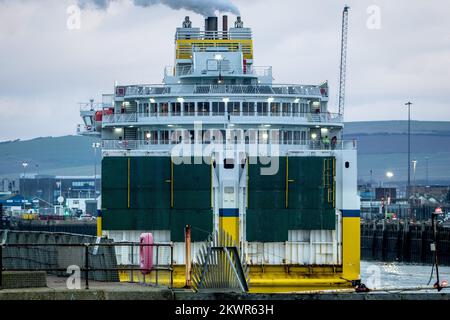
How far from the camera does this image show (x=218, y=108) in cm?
5519

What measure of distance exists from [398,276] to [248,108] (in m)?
17.0

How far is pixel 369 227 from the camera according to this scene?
111750mm

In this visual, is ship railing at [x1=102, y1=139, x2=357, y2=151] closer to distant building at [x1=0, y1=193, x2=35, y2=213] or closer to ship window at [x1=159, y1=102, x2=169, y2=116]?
ship window at [x1=159, y1=102, x2=169, y2=116]

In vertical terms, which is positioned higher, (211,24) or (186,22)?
(211,24)

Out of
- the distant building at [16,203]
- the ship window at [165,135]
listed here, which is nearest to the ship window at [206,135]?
the ship window at [165,135]

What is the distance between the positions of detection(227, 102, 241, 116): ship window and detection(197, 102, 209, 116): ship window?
1035 millimetres

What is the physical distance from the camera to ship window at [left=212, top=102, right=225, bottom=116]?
2163 inches

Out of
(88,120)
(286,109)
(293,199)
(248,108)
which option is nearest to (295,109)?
(286,109)

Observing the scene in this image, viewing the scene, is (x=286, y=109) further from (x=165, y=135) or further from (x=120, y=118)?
(x=120, y=118)

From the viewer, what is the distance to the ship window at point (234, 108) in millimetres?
55141

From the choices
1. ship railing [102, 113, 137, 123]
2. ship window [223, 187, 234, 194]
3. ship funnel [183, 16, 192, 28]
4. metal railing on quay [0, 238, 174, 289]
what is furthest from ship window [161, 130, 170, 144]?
metal railing on quay [0, 238, 174, 289]

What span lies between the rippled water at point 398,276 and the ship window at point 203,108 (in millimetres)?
11345

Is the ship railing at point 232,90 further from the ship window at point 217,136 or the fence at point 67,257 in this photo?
the fence at point 67,257
